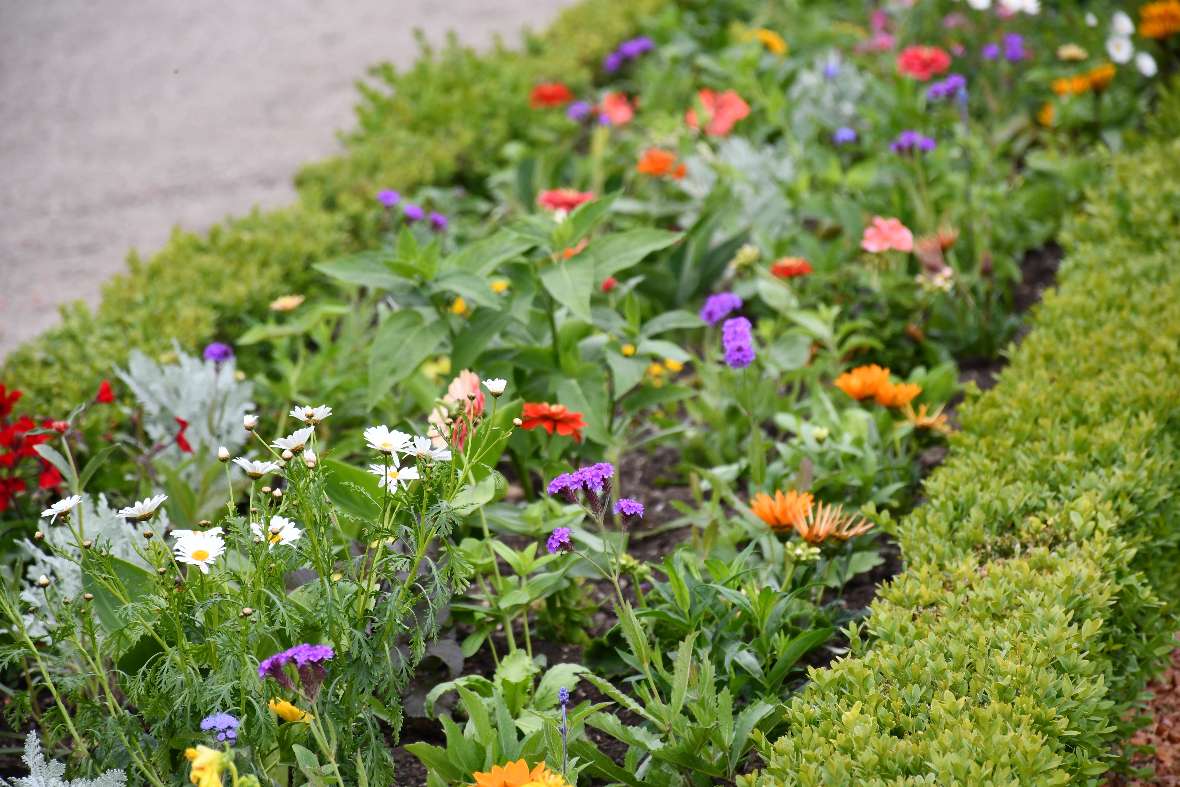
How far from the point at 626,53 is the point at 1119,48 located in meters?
2.21

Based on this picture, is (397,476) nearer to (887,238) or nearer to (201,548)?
(201,548)

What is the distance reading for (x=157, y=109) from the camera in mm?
6555

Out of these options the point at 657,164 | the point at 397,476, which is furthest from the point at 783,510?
the point at 657,164

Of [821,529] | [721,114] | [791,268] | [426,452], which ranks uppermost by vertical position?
[426,452]

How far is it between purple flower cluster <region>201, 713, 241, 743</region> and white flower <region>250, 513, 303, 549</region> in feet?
0.94

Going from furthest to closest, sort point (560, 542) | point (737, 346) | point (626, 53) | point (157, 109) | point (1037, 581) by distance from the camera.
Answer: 1. point (157, 109)
2. point (626, 53)
3. point (737, 346)
4. point (1037, 581)
5. point (560, 542)

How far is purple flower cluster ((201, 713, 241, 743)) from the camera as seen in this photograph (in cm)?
194

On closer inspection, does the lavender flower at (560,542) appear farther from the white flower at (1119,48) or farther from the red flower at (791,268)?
the white flower at (1119,48)

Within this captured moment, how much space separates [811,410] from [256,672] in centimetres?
189

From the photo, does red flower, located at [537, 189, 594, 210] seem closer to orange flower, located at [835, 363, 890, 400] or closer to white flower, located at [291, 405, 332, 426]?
orange flower, located at [835, 363, 890, 400]

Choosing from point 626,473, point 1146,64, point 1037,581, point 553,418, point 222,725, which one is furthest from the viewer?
point 1146,64

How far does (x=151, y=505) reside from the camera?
206 cm

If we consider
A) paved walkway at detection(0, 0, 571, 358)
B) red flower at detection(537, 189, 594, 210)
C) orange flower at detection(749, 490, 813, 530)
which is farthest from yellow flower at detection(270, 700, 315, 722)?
paved walkway at detection(0, 0, 571, 358)

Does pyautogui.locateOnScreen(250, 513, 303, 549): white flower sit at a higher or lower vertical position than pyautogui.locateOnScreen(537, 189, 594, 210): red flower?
higher
